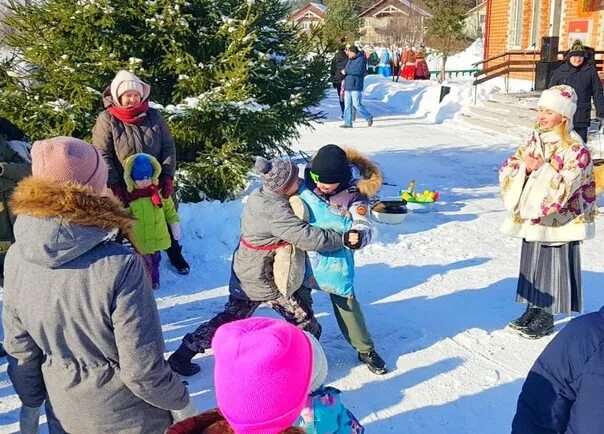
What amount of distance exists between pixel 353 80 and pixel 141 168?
11398mm

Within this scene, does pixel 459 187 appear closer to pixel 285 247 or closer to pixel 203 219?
pixel 203 219

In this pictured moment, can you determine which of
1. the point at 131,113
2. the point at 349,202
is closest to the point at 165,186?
the point at 131,113

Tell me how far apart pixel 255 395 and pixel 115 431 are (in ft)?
3.17

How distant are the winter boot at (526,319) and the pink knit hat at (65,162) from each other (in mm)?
3574

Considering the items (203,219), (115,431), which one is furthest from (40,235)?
(203,219)

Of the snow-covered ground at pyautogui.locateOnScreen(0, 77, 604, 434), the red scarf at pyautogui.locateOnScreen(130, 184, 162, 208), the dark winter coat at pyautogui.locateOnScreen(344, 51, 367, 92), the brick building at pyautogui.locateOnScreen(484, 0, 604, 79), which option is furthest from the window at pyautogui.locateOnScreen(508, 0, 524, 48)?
the red scarf at pyautogui.locateOnScreen(130, 184, 162, 208)

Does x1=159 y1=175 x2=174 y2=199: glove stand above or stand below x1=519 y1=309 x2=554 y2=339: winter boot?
above

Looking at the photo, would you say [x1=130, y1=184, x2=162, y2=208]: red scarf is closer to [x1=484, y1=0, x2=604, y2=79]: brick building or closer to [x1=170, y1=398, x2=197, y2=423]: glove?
[x1=170, y1=398, x2=197, y2=423]: glove

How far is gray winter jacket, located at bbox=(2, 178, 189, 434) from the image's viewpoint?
225cm

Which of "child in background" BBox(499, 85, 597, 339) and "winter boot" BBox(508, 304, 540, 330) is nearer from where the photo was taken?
"child in background" BBox(499, 85, 597, 339)

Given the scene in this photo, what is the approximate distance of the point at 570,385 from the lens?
6.65 feet

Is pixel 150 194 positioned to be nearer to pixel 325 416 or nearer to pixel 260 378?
pixel 325 416

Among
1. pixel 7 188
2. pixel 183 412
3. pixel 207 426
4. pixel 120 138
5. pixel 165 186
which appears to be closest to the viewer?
pixel 207 426

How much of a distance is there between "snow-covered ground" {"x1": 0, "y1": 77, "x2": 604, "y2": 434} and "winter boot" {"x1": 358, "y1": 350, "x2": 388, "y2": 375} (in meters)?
0.06
